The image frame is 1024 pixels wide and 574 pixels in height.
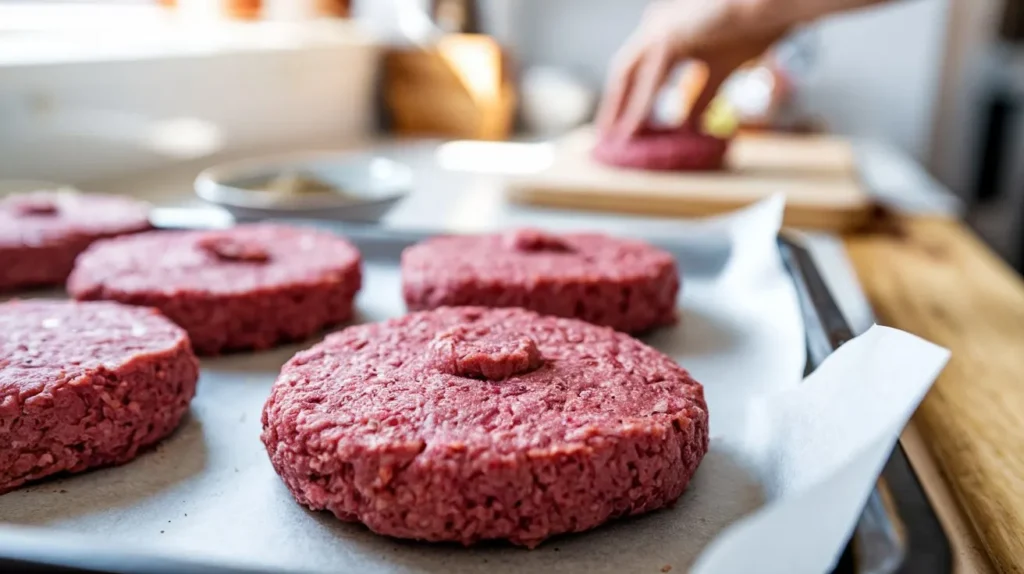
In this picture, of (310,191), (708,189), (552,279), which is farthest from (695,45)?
(552,279)

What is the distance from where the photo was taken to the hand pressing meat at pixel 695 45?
7.16ft

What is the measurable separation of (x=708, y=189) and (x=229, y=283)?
1.28m

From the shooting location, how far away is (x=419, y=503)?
777 mm

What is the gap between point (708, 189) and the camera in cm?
221

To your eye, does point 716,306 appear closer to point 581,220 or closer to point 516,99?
point 581,220

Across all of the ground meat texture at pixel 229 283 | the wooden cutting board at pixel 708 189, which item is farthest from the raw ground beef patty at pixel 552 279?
the wooden cutting board at pixel 708 189

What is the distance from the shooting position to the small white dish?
69.0 inches

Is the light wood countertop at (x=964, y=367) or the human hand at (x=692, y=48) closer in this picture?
the light wood countertop at (x=964, y=367)

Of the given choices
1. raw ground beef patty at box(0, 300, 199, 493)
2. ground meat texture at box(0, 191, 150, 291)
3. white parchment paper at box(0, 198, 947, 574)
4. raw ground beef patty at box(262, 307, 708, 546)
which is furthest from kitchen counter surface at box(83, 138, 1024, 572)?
raw ground beef patty at box(0, 300, 199, 493)

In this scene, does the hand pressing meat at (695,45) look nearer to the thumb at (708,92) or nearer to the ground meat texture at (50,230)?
the thumb at (708,92)

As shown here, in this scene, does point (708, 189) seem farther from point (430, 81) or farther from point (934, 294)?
point (430, 81)

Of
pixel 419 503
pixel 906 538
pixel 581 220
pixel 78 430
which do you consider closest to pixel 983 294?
pixel 581 220

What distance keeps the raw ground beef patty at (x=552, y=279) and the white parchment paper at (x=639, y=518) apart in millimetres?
241

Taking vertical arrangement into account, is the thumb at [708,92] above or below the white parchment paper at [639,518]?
above
